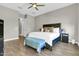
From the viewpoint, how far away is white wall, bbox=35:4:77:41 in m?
1.38

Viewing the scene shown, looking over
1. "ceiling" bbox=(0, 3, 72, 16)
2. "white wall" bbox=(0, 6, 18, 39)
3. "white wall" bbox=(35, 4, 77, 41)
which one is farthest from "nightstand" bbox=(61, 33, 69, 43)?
"white wall" bbox=(0, 6, 18, 39)

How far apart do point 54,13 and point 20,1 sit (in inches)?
24.4

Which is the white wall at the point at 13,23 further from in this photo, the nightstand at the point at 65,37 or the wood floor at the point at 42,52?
the nightstand at the point at 65,37

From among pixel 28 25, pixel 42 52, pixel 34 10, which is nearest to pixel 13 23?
pixel 28 25

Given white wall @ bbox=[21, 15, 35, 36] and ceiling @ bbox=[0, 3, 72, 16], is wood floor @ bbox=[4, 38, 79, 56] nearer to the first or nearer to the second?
white wall @ bbox=[21, 15, 35, 36]

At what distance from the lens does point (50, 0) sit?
1068 millimetres

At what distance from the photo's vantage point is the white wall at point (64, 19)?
1.38 metres

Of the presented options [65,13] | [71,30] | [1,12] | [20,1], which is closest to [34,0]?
[20,1]

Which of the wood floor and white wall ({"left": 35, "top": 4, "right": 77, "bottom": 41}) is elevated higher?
white wall ({"left": 35, "top": 4, "right": 77, "bottom": 41})

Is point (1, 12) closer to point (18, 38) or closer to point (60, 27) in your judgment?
point (18, 38)

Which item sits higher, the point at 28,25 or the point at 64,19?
the point at 64,19

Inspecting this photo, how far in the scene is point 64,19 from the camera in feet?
4.73

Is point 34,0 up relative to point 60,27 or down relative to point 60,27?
up

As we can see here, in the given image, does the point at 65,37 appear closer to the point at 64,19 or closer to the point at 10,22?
the point at 64,19
